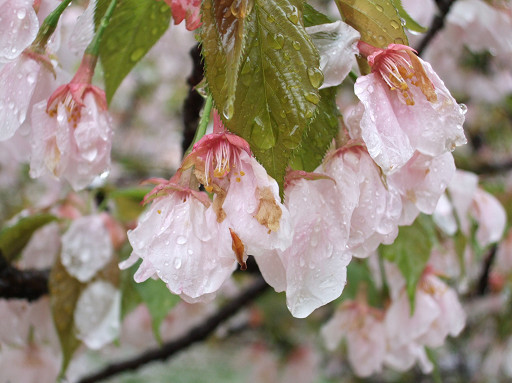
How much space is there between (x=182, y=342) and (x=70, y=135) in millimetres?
952

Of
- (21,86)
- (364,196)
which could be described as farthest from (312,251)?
(21,86)

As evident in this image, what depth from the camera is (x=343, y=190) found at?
0.47 m

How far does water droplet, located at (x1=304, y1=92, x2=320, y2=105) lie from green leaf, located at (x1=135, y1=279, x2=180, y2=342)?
555 mm

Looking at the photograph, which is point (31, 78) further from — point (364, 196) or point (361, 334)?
point (361, 334)

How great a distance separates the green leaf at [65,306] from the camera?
82 cm

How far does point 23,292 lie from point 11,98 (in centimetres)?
46

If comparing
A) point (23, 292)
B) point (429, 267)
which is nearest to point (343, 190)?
point (429, 267)

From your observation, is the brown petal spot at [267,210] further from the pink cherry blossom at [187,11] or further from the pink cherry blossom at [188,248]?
the pink cherry blossom at [187,11]

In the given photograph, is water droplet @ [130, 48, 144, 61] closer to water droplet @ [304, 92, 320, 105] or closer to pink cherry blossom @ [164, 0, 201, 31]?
pink cherry blossom @ [164, 0, 201, 31]

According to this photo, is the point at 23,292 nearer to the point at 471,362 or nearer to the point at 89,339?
the point at 89,339

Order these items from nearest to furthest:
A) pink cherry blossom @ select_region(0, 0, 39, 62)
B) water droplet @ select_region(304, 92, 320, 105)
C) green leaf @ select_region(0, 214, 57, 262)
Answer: water droplet @ select_region(304, 92, 320, 105), pink cherry blossom @ select_region(0, 0, 39, 62), green leaf @ select_region(0, 214, 57, 262)

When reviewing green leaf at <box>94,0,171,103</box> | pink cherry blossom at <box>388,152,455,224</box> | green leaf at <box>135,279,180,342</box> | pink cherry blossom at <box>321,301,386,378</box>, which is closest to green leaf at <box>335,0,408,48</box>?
pink cherry blossom at <box>388,152,455,224</box>

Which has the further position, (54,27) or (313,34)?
(54,27)

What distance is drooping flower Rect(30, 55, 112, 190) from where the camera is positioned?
0.53 metres
